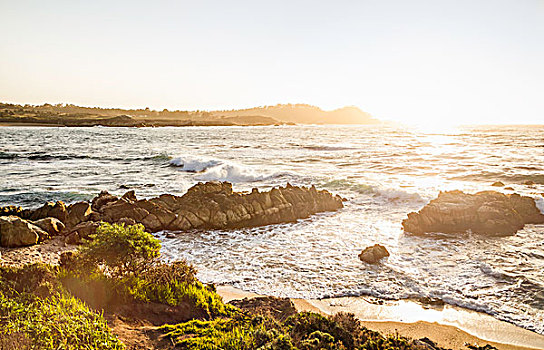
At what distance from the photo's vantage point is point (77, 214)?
535 inches

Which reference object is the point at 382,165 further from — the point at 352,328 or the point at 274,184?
the point at 352,328

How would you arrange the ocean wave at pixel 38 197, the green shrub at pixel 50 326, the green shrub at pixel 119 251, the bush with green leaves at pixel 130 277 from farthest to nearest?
the ocean wave at pixel 38 197, the green shrub at pixel 119 251, the bush with green leaves at pixel 130 277, the green shrub at pixel 50 326

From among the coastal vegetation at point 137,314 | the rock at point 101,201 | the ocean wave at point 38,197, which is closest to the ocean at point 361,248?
the ocean wave at point 38,197

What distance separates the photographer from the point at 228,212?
14875 mm

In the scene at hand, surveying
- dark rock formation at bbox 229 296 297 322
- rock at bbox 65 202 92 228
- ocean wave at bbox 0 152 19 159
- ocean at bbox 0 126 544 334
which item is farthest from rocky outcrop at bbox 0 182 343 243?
ocean wave at bbox 0 152 19 159

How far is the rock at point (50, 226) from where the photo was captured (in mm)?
12155

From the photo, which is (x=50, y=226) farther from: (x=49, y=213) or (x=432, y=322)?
(x=432, y=322)

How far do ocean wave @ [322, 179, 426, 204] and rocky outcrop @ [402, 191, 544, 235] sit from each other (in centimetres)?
383

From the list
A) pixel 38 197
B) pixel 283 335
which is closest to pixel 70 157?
pixel 38 197

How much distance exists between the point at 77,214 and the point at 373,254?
1128 cm

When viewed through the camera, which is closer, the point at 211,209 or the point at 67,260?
the point at 67,260

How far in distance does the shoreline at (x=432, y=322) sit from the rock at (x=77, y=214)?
8094 mm

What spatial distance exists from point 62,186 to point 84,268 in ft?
59.1

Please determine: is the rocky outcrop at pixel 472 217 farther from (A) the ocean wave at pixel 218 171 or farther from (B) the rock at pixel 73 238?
(A) the ocean wave at pixel 218 171
